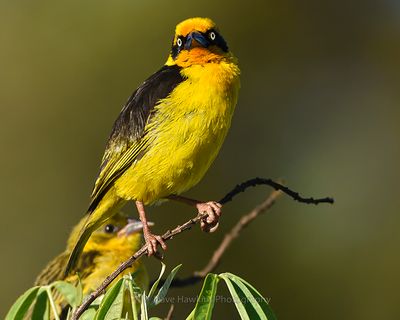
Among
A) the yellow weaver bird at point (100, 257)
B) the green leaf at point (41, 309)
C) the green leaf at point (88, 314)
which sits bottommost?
the yellow weaver bird at point (100, 257)

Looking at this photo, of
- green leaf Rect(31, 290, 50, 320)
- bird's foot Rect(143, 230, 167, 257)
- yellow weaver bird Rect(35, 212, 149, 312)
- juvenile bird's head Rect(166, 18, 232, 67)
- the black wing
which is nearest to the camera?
green leaf Rect(31, 290, 50, 320)

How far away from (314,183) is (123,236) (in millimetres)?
2985

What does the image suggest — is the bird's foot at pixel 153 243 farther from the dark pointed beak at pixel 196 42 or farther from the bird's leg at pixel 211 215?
the dark pointed beak at pixel 196 42

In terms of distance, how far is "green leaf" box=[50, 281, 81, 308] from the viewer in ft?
10.8

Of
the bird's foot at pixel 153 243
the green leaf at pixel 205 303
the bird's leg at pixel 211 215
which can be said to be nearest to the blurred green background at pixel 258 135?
the bird's leg at pixel 211 215

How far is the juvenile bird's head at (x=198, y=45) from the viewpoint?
5.20 meters

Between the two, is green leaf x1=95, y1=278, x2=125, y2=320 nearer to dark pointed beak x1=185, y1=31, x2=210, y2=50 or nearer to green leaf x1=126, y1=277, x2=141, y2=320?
green leaf x1=126, y1=277, x2=141, y2=320

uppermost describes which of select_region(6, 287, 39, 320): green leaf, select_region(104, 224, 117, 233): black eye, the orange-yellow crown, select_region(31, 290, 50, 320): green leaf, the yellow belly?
the orange-yellow crown

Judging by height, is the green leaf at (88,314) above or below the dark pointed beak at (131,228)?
above

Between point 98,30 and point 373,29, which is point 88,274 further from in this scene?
point 373,29

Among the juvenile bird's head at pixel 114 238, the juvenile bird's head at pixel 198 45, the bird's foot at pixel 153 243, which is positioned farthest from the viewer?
the juvenile bird's head at pixel 114 238

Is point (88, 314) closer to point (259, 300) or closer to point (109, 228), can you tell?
point (259, 300)

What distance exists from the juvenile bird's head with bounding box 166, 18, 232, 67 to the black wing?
10cm

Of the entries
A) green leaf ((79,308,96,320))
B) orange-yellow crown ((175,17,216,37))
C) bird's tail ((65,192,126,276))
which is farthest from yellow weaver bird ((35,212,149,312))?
green leaf ((79,308,96,320))
